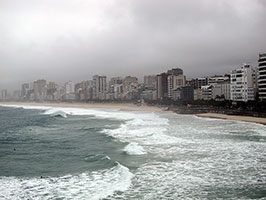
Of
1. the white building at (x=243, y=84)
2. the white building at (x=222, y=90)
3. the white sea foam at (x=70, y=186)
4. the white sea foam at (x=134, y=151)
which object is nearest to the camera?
the white sea foam at (x=70, y=186)

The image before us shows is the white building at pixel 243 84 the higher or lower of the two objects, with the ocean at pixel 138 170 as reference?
higher

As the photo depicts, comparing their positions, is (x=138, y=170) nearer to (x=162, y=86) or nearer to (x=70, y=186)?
(x=70, y=186)

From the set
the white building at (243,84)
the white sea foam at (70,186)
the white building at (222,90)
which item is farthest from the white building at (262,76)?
the white sea foam at (70,186)

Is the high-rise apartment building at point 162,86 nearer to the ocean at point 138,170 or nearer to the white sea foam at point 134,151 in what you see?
the ocean at point 138,170

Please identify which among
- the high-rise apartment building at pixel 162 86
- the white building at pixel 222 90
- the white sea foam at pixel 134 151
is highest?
the high-rise apartment building at pixel 162 86

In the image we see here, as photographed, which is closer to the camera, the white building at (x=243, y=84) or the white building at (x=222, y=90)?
the white building at (x=243, y=84)


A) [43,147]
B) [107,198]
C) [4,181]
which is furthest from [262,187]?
[43,147]

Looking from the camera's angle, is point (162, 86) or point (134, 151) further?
point (162, 86)

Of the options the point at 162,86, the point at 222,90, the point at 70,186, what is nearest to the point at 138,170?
the point at 70,186

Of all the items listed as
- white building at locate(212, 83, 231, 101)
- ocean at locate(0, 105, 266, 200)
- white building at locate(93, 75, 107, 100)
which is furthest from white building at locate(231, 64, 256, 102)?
white building at locate(93, 75, 107, 100)
